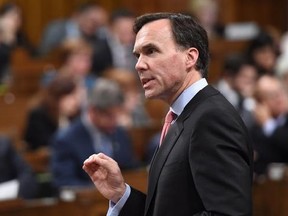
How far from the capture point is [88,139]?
505cm

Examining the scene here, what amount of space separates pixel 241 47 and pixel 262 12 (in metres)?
1.97

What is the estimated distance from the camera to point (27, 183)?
4.67 meters

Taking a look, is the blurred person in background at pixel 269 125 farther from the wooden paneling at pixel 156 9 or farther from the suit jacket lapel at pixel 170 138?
the wooden paneling at pixel 156 9

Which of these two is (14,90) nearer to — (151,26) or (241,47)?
(241,47)

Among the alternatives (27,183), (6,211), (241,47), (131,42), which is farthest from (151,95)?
(241,47)

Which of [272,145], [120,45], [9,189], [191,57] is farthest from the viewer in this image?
[120,45]

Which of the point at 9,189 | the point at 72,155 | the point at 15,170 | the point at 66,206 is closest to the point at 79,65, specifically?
the point at 72,155

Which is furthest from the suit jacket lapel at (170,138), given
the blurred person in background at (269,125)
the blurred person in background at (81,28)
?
the blurred person in background at (81,28)

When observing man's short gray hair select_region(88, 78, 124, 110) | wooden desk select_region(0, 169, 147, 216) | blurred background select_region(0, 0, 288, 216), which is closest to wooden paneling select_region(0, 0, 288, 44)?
blurred background select_region(0, 0, 288, 216)

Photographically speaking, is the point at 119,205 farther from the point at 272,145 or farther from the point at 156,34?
the point at 272,145

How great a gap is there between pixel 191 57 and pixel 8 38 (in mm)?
6371

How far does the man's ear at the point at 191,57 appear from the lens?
7.38 ft

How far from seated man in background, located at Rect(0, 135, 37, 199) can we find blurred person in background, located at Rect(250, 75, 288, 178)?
1539mm

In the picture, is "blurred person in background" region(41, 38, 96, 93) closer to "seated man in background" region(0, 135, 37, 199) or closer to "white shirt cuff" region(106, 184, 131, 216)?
"seated man in background" region(0, 135, 37, 199)
